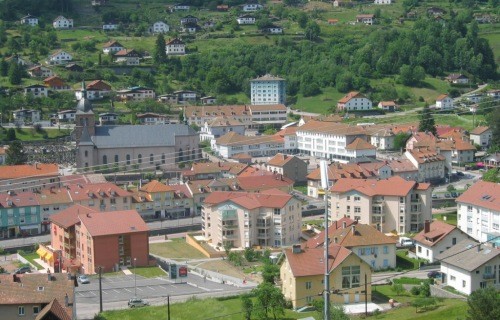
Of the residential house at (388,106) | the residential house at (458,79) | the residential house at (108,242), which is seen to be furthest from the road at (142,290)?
the residential house at (458,79)

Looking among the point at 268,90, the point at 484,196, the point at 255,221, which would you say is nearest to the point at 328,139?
the point at 268,90

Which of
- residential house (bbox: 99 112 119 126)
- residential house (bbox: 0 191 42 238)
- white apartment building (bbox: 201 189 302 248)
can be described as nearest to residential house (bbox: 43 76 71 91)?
residential house (bbox: 99 112 119 126)

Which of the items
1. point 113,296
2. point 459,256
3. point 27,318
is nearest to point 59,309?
point 27,318

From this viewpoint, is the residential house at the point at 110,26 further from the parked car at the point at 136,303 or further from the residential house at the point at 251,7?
the parked car at the point at 136,303

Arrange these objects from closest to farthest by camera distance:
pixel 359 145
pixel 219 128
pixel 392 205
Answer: pixel 392 205 < pixel 359 145 < pixel 219 128

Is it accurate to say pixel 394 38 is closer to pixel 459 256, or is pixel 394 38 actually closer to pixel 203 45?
pixel 203 45

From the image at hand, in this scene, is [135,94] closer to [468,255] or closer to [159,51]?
[159,51]
